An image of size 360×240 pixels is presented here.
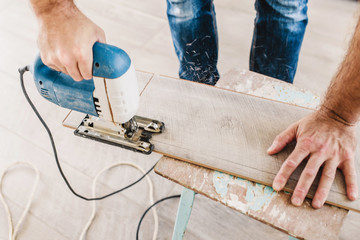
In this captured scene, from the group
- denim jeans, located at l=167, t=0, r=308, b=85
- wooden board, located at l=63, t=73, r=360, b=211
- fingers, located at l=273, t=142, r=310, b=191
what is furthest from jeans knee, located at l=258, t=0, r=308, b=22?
fingers, located at l=273, t=142, r=310, b=191

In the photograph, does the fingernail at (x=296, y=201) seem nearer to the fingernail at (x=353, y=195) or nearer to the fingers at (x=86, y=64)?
the fingernail at (x=353, y=195)

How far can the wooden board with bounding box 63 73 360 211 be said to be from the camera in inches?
29.7

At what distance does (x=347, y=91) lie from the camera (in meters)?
0.71

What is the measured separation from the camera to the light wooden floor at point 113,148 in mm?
1186

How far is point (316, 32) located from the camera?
79.7 inches

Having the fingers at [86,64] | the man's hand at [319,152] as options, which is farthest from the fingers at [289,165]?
the fingers at [86,64]

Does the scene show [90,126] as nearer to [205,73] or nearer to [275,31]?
[205,73]

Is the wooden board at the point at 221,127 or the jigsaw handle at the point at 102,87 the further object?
the wooden board at the point at 221,127

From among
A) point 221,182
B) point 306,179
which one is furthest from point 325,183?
point 221,182

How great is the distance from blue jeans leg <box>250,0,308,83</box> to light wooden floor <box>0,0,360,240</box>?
195mm

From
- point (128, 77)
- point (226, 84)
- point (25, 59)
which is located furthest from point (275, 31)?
point (25, 59)

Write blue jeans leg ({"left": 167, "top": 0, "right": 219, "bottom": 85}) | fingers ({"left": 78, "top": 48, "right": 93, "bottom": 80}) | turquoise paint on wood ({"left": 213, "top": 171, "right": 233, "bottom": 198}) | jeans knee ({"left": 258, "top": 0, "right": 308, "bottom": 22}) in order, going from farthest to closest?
blue jeans leg ({"left": 167, "top": 0, "right": 219, "bottom": 85}) < jeans knee ({"left": 258, "top": 0, "right": 308, "bottom": 22}) < turquoise paint on wood ({"left": 213, "top": 171, "right": 233, "bottom": 198}) < fingers ({"left": 78, "top": 48, "right": 93, "bottom": 80})

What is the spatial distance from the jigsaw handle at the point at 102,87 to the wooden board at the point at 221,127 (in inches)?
6.4

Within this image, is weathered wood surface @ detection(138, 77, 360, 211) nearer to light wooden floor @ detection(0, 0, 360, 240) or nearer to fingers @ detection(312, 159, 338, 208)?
fingers @ detection(312, 159, 338, 208)
